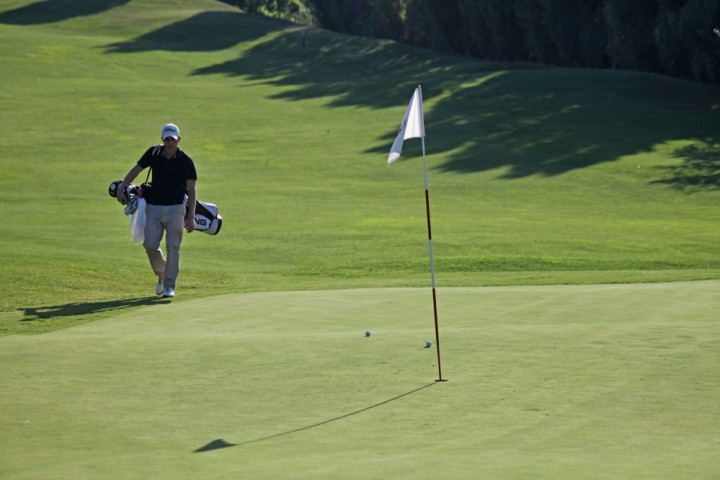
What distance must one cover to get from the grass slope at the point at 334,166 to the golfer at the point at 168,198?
80cm

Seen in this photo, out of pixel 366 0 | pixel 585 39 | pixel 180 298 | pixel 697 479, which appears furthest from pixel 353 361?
pixel 366 0

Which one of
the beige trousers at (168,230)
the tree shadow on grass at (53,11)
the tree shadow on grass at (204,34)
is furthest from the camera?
the tree shadow on grass at (53,11)

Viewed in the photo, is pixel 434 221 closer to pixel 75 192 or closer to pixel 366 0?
pixel 75 192

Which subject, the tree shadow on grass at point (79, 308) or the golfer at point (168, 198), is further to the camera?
the golfer at point (168, 198)

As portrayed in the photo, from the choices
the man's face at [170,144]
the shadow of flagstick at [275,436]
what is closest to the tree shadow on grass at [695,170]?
the man's face at [170,144]

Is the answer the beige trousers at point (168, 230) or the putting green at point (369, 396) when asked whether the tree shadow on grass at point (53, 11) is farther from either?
the putting green at point (369, 396)

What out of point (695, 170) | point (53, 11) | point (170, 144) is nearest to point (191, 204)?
point (170, 144)

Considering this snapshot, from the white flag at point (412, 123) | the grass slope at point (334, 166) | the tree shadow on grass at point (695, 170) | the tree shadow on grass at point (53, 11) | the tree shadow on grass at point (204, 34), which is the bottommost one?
the tree shadow on grass at point (695, 170)

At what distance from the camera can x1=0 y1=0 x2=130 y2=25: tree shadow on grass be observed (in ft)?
294

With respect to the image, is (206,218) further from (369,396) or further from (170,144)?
(369,396)

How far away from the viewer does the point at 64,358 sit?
10.7m

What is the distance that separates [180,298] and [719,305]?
7.01 meters

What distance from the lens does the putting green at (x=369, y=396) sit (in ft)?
23.9

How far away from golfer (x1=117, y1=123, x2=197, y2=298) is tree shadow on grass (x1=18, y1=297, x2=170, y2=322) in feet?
2.12
